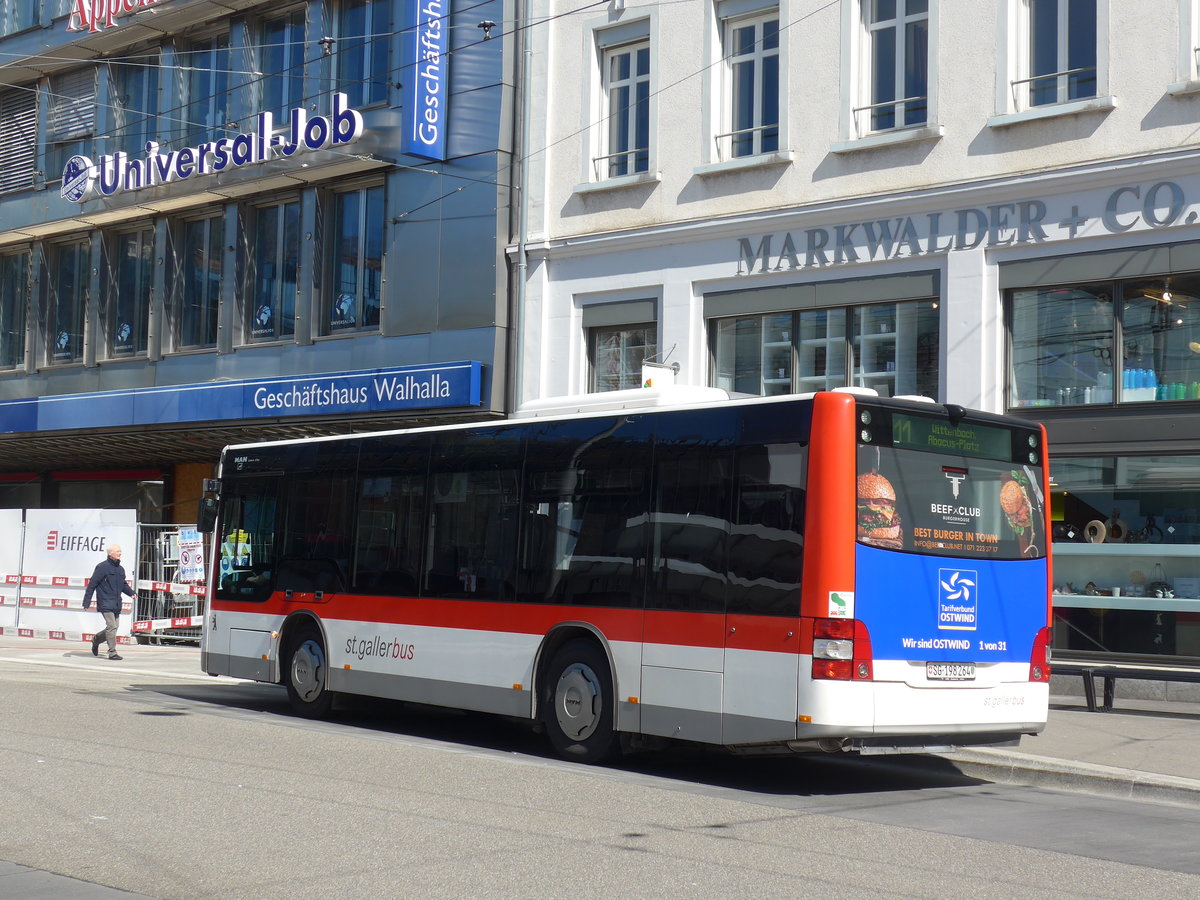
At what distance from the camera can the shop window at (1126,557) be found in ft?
50.8

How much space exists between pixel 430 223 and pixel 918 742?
14.4m

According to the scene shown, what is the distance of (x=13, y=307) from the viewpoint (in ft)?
103

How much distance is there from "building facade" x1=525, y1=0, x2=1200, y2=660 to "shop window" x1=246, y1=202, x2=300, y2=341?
18.5 feet

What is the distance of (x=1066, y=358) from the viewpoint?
647 inches

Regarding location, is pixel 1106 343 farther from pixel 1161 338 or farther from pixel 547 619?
pixel 547 619

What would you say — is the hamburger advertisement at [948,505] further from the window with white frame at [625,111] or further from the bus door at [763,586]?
the window with white frame at [625,111]

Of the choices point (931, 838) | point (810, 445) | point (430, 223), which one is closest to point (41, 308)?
point (430, 223)

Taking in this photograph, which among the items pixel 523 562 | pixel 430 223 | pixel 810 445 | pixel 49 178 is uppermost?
pixel 49 178

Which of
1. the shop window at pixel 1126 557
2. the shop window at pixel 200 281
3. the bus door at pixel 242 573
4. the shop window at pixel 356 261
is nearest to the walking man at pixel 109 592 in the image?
the shop window at pixel 356 261

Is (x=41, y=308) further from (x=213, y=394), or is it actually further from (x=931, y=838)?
(x=931, y=838)

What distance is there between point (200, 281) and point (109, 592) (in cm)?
755

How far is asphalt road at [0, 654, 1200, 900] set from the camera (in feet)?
22.9

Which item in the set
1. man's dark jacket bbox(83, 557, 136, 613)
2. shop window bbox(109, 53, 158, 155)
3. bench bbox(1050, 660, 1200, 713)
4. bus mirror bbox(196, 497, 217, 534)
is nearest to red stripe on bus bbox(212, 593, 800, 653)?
bus mirror bbox(196, 497, 217, 534)

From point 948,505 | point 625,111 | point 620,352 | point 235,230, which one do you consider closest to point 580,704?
point 948,505
